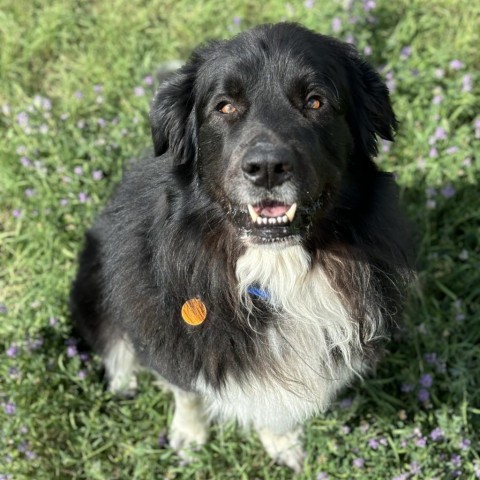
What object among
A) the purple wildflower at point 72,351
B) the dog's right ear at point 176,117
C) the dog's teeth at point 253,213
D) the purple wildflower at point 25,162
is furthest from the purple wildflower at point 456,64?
the purple wildflower at point 72,351

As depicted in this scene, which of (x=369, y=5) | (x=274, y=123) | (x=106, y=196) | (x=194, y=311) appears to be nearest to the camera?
(x=274, y=123)

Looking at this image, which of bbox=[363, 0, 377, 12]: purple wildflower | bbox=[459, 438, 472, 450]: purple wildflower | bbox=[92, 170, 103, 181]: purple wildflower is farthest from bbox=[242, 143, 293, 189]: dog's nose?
bbox=[363, 0, 377, 12]: purple wildflower

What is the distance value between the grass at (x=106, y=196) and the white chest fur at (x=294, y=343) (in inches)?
22.8

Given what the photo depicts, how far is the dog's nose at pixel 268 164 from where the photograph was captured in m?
2.39


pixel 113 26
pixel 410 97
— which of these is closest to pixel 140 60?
pixel 113 26

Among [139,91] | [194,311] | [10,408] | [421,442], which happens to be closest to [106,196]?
[139,91]

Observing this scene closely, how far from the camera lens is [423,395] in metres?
3.57

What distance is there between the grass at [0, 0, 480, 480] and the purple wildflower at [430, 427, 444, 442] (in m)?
0.02

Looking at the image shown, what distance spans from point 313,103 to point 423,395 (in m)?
1.88

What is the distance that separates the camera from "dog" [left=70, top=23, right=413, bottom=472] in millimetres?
2590

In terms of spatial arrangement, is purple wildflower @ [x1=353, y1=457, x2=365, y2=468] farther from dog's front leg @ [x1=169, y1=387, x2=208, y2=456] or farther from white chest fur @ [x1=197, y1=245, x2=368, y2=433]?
dog's front leg @ [x1=169, y1=387, x2=208, y2=456]

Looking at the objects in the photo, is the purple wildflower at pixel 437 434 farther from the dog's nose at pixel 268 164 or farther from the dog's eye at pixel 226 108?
the dog's eye at pixel 226 108

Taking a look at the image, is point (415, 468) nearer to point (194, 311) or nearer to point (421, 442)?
point (421, 442)

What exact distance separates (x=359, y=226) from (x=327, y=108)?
1.79 ft
